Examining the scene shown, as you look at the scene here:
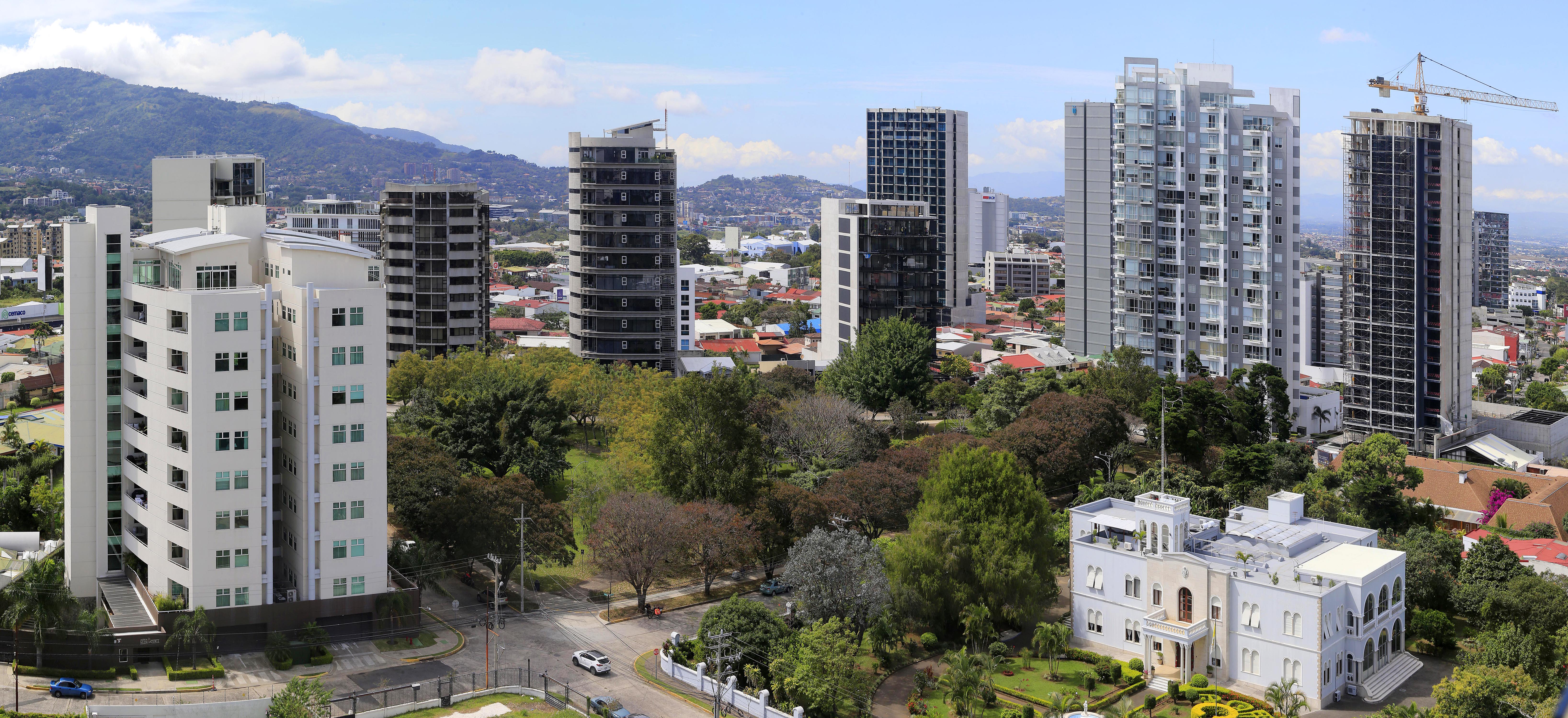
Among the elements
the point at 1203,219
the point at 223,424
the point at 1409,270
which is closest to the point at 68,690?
the point at 223,424

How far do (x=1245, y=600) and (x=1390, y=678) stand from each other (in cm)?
628

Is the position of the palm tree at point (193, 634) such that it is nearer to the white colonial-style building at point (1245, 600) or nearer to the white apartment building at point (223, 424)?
the white apartment building at point (223, 424)

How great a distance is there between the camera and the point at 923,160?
482 feet

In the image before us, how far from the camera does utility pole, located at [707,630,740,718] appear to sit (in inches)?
1751

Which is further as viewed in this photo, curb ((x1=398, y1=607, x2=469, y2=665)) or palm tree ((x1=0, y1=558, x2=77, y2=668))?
curb ((x1=398, y1=607, x2=469, y2=665))

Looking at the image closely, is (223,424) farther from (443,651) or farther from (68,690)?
(443,651)

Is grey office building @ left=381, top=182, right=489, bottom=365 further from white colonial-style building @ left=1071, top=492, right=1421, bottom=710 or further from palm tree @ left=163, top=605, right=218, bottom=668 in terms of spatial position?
white colonial-style building @ left=1071, top=492, right=1421, bottom=710

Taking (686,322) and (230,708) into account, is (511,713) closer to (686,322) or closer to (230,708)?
(230,708)

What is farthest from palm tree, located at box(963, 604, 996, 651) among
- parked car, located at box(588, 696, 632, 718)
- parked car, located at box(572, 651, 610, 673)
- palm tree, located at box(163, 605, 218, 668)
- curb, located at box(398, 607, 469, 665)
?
palm tree, located at box(163, 605, 218, 668)

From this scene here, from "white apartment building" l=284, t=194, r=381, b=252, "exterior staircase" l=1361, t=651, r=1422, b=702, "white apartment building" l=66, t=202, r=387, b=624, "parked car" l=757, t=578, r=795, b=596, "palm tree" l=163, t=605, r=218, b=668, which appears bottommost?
"exterior staircase" l=1361, t=651, r=1422, b=702

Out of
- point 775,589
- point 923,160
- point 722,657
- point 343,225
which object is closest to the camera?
point 722,657

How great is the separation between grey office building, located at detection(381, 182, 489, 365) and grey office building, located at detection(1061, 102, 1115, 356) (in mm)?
45583

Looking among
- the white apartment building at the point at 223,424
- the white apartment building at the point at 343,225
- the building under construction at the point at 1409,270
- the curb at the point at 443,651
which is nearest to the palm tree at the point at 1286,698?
the curb at the point at 443,651

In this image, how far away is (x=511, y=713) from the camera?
42938 millimetres
